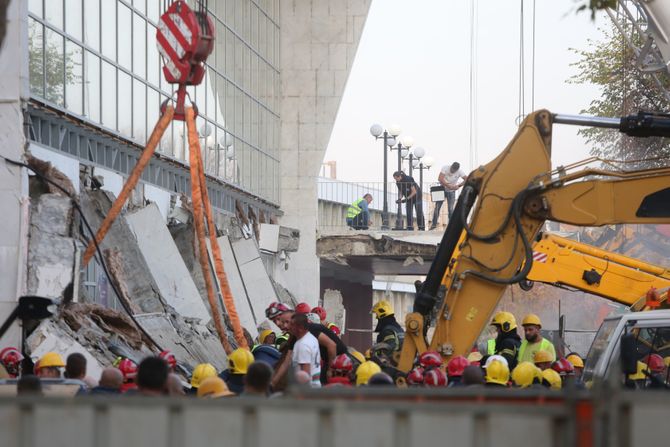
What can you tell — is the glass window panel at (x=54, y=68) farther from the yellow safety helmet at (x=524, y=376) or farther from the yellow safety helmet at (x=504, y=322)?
the yellow safety helmet at (x=524, y=376)

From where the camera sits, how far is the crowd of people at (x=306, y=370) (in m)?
8.23

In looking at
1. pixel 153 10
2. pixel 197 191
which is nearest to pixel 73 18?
pixel 153 10

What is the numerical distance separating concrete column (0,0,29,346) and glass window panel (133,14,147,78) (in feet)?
24.7

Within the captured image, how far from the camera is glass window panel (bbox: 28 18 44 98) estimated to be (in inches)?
706

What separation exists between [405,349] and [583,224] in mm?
2319

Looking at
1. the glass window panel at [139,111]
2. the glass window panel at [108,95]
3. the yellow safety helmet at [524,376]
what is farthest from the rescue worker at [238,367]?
the glass window panel at [139,111]

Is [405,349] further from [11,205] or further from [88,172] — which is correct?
[88,172]

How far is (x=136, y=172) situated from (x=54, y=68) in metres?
3.77

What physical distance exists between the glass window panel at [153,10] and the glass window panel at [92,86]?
3.66m

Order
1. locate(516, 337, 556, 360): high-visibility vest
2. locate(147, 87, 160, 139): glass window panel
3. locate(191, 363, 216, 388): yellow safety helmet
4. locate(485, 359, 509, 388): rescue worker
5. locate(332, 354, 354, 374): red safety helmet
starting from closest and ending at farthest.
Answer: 1. locate(191, 363, 216, 388): yellow safety helmet
2. locate(485, 359, 509, 388): rescue worker
3. locate(332, 354, 354, 374): red safety helmet
4. locate(516, 337, 556, 360): high-visibility vest
5. locate(147, 87, 160, 139): glass window panel

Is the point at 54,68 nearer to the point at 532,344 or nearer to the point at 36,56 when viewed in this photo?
the point at 36,56

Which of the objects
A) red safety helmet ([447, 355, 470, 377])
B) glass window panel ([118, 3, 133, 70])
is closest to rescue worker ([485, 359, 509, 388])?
red safety helmet ([447, 355, 470, 377])

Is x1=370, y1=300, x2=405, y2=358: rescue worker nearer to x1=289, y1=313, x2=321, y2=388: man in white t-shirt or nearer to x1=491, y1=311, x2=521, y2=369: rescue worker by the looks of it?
x1=491, y1=311, x2=521, y2=369: rescue worker

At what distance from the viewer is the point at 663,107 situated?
120 feet
